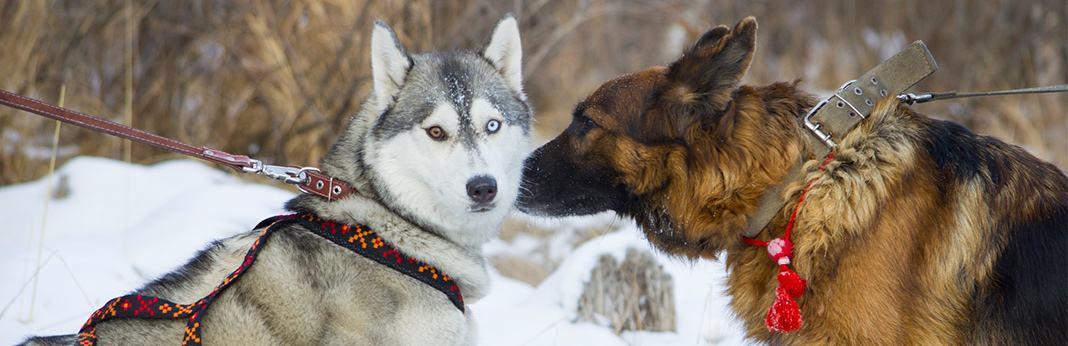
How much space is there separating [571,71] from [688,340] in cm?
931

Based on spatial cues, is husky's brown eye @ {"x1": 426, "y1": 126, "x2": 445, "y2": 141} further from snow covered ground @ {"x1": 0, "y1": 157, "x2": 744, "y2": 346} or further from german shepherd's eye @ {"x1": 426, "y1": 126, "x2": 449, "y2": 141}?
snow covered ground @ {"x1": 0, "y1": 157, "x2": 744, "y2": 346}


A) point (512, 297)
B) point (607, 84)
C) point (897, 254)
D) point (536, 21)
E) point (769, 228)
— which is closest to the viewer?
point (897, 254)

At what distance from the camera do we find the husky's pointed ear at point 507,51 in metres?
3.19

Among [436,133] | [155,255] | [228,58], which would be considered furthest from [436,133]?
[228,58]

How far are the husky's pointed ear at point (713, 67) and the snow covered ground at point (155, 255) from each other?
43.8 inches

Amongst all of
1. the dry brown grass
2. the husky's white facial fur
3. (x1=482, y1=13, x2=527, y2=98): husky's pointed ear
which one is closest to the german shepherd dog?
the husky's white facial fur

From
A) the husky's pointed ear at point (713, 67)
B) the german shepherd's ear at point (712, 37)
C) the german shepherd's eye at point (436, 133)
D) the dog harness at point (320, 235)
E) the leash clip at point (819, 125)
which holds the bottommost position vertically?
the dog harness at point (320, 235)

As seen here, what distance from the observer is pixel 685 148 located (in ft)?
8.59

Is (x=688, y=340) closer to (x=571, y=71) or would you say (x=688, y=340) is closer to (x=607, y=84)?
(x=607, y=84)

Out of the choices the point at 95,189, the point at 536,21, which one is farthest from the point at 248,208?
the point at 536,21

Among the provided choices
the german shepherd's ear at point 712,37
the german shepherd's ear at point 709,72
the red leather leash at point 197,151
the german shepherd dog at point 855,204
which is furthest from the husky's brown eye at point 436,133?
the german shepherd's ear at point 712,37

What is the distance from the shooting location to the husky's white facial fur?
109 inches

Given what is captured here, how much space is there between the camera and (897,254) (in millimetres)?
2293

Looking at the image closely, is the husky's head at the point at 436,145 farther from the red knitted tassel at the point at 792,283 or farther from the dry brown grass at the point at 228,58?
the dry brown grass at the point at 228,58
